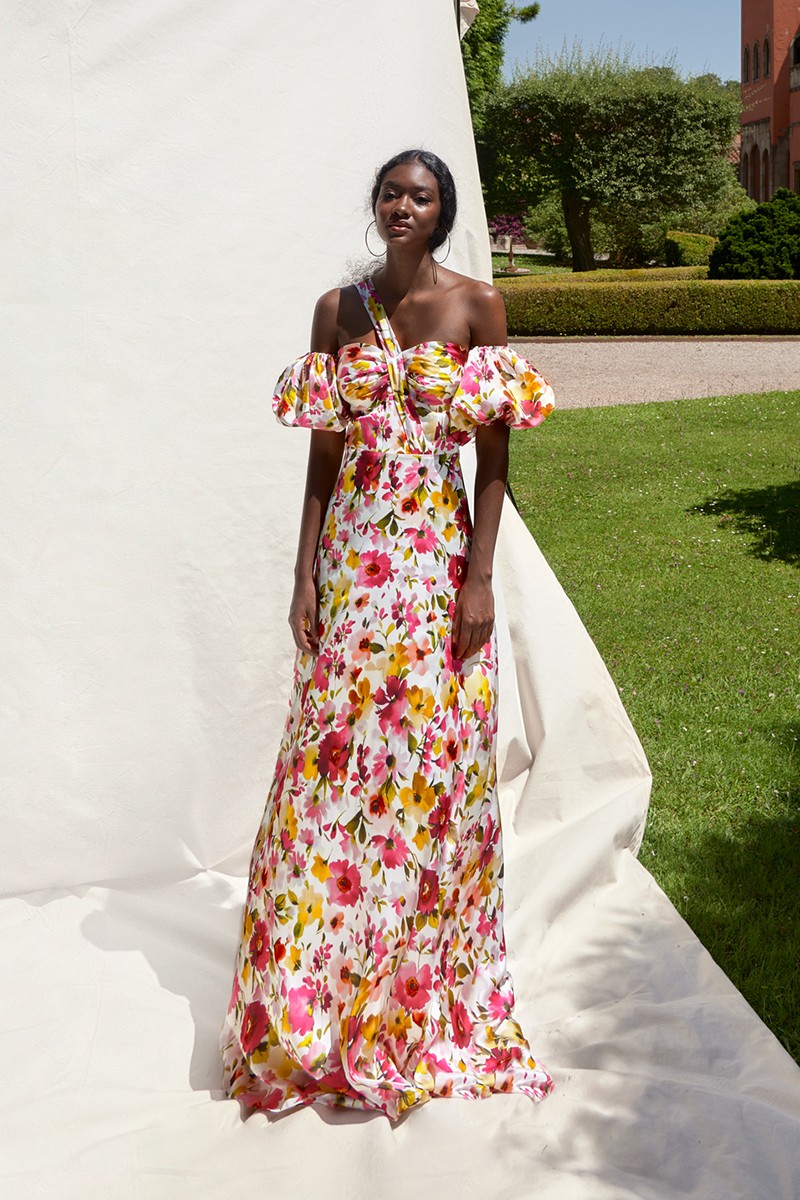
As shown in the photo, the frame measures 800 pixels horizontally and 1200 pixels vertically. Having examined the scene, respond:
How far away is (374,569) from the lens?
2.44 m

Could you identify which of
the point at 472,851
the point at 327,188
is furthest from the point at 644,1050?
the point at 327,188

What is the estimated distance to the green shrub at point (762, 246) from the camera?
18672 mm

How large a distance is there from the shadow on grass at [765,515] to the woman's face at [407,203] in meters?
5.11

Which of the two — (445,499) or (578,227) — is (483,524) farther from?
(578,227)

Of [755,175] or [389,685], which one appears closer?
[389,685]

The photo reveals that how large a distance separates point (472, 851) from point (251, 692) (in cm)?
126

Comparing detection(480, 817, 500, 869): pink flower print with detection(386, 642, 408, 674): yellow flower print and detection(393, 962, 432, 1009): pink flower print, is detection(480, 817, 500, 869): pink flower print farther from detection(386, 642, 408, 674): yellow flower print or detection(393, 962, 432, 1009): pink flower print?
detection(386, 642, 408, 674): yellow flower print

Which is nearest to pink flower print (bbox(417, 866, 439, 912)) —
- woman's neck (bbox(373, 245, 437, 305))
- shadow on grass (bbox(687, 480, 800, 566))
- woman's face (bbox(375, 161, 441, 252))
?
woman's neck (bbox(373, 245, 437, 305))

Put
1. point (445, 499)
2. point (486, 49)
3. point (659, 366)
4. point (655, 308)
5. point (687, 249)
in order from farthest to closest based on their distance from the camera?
point (486, 49)
point (687, 249)
point (655, 308)
point (659, 366)
point (445, 499)

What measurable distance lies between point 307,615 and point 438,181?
910 mm

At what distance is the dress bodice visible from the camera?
2.39m

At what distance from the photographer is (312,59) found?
3449mm

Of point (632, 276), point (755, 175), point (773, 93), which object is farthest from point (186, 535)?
point (755, 175)

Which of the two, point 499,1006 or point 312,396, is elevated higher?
point 312,396
